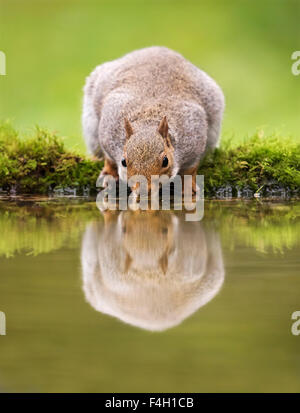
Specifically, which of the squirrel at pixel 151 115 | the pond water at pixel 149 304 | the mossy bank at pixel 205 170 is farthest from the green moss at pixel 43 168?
the pond water at pixel 149 304

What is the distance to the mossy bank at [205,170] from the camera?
22.9ft

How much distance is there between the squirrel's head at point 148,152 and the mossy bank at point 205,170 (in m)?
0.80

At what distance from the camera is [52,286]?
12.3ft

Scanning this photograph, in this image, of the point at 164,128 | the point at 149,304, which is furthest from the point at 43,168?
the point at 149,304

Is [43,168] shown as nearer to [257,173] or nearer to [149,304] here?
[257,173]

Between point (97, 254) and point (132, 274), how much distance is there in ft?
1.69

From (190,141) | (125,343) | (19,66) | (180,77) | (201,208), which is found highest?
(19,66)

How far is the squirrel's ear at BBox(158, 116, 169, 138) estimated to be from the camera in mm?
6246

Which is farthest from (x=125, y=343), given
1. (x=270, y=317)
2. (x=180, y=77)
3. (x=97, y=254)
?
(x=180, y=77)

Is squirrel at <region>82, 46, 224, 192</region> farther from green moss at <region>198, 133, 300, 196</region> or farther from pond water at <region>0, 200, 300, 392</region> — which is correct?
pond water at <region>0, 200, 300, 392</region>

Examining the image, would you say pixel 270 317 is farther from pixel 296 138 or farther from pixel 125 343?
pixel 296 138

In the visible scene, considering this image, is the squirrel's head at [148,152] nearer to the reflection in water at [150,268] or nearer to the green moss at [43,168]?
the reflection in water at [150,268]

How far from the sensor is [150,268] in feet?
13.7

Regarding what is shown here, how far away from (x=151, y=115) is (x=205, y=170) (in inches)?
Result: 30.2
